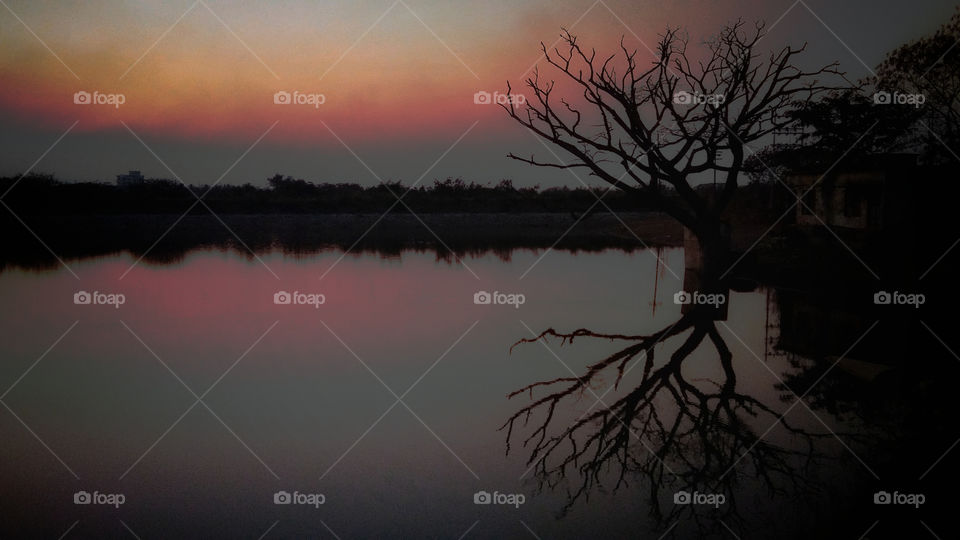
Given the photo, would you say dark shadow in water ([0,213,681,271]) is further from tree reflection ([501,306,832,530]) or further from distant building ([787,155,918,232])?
tree reflection ([501,306,832,530])

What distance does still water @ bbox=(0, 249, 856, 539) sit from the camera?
6688 millimetres

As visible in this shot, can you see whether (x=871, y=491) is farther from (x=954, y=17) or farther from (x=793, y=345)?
(x=954, y=17)

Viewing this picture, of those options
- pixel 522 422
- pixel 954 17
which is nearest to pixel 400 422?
pixel 522 422

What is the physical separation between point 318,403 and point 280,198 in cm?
6585

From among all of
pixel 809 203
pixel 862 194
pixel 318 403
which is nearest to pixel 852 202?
pixel 862 194

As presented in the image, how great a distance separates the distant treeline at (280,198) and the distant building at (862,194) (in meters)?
22.6

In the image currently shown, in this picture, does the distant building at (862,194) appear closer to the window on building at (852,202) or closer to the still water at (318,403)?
the window on building at (852,202)

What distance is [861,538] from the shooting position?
19.9ft

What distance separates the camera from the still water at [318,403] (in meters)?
6.69

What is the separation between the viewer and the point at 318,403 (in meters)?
10.3

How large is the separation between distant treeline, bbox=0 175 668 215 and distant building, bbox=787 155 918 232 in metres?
22.6

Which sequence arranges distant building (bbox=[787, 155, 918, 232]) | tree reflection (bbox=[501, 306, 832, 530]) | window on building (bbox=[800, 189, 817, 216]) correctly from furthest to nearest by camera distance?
window on building (bbox=[800, 189, 817, 216]) < distant building (bbox=[787, 155, 918, 232]) < tree reflection (bbox=[501, 306, 832, 530])

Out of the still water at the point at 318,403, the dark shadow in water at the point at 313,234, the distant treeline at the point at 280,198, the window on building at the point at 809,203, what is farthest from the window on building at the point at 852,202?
the distant treeline at the point at 280,198

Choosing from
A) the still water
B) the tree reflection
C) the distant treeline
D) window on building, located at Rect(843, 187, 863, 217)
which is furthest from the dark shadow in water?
the tree reflection
